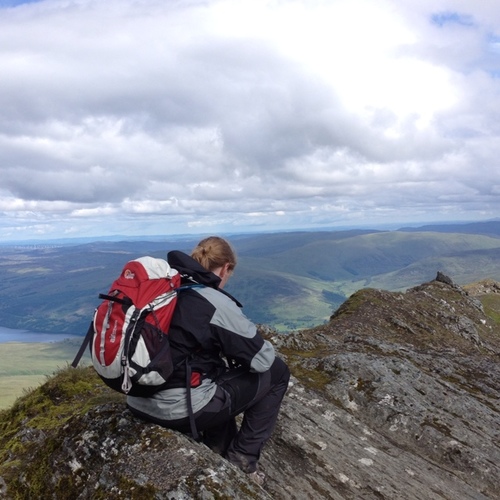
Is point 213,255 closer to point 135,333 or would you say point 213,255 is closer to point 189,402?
point 135,333

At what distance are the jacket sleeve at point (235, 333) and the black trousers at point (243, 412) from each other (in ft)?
2.17

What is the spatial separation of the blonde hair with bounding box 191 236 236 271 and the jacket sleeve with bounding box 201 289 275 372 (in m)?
1.00

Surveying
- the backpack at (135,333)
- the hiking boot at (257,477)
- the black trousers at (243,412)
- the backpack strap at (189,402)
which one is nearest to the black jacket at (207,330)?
the backpack strap at (189,402)

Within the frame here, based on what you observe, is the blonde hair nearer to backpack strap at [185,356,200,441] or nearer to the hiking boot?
backpack strap at [185,356,200,441]

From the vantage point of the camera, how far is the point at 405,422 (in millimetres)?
15281

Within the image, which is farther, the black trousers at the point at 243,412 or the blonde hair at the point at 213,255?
the blonde hair at the point at 213,255

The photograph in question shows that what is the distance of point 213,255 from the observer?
31.6ft

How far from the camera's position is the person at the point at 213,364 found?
8453 millimetres

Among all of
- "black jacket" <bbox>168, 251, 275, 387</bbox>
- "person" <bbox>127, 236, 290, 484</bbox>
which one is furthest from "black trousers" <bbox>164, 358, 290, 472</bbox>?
"black jacket" <bbox>168, 251, 275, 387</bbox>

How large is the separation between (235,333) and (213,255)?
190 centimetres

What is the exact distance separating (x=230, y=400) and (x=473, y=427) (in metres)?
11.4

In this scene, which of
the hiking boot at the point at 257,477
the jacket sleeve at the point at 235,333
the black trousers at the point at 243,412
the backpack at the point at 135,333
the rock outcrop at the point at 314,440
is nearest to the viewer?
the backpack at the point at 135,333

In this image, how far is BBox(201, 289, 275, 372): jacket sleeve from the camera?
854 cm

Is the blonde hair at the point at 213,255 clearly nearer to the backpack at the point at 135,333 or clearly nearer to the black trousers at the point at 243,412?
the backpack at the point at 135,333
